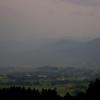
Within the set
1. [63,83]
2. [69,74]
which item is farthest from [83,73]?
[63,83]

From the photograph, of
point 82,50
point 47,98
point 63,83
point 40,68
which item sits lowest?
point 47,98

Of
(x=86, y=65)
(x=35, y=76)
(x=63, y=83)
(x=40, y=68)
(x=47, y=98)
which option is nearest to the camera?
(x=47, y=98)

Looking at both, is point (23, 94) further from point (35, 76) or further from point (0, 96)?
point (35, 76)

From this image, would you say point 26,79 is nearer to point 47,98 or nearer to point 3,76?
point 3,76

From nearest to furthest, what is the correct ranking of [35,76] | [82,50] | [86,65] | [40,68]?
[35,76]
[40,68]
[86,65]
[82,50]

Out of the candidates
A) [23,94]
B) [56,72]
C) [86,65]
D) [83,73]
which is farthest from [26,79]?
[23,94]

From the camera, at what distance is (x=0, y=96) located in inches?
1022

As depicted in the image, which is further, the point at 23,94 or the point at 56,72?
the point at 56,72

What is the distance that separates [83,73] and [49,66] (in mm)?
6164

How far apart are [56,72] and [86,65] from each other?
9201 millimetres

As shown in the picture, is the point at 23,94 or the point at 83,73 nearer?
the point at 23,94

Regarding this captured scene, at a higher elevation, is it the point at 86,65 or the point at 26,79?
the point at 86,65

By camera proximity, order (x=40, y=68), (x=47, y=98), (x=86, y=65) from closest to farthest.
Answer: (x=47, y=98) < (x=40, y=68) < (x=86, y=65)

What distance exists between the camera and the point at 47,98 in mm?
25359
